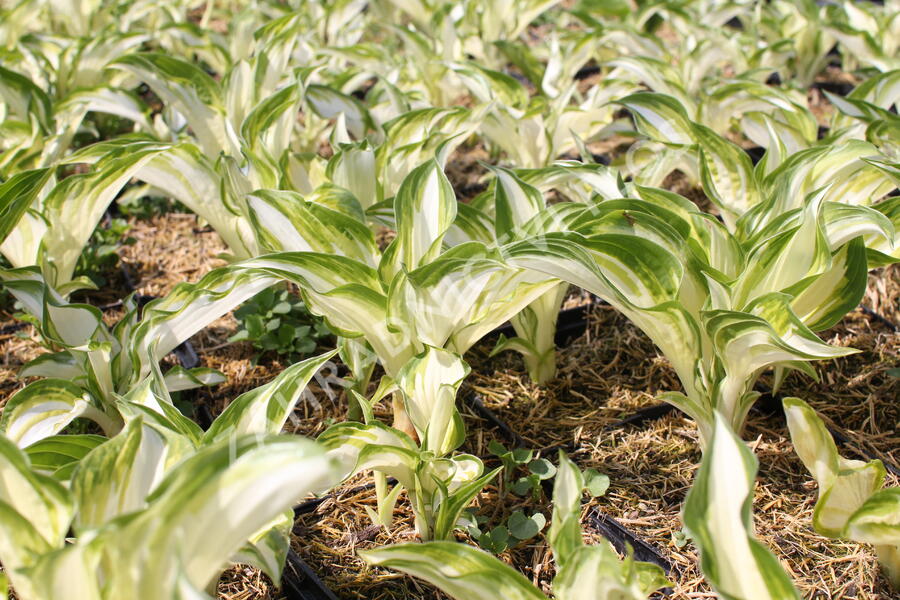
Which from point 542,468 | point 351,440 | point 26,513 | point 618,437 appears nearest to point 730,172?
point 618,437

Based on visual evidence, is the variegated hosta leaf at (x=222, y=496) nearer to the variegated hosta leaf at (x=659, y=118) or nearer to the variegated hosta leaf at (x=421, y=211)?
the variegated hosta leaf at (x=421, y=211)

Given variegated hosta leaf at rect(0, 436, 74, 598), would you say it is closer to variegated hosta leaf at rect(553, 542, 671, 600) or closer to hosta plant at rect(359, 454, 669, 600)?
hosta plant at rect(359, 454, 669, 600)

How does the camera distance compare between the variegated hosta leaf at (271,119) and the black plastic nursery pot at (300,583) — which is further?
the variegated hosta leaf at (271,119)

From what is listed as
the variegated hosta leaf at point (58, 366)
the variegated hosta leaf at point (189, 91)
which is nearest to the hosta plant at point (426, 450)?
the variegated hosta leaf at point (58, 366)

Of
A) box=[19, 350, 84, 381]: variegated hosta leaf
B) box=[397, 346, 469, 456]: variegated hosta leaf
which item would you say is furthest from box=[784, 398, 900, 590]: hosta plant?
box=[19, 350, 84, 381]: variegated hosta leaf

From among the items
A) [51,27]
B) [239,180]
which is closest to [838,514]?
[239,180]

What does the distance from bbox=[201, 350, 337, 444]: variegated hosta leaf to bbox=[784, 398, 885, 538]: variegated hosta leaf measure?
1.97 ft

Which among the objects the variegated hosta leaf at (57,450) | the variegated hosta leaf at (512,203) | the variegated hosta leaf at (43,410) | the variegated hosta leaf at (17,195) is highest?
the variegated hosta leaf at (17,195)

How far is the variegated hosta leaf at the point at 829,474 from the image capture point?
1.08 m

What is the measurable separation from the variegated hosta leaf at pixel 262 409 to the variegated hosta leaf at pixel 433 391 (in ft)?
0.49

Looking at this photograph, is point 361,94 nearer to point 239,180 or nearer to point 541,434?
point 239,180

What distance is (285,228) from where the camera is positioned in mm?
1346

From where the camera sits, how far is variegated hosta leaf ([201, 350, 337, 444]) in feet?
3.54

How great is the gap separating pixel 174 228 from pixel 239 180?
752mm
